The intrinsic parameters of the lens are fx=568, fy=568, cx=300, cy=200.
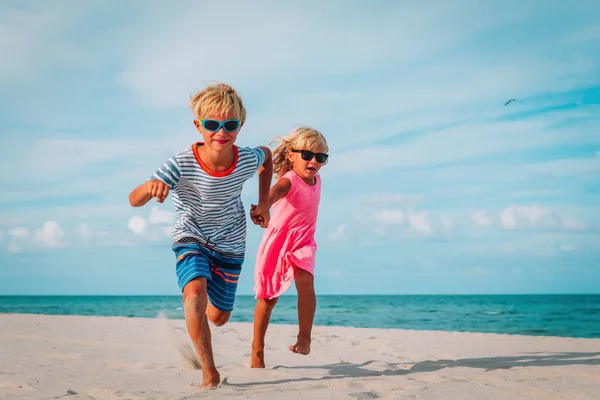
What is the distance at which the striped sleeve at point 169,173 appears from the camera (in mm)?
3574

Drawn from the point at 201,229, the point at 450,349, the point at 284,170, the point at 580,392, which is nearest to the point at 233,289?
the point at 201,229

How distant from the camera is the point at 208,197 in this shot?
3752mm

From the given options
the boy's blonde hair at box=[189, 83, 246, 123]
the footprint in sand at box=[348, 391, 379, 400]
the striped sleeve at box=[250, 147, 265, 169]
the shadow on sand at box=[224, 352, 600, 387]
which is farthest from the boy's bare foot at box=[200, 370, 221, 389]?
the boy's blonde hair at box=[189, 83, 246, 123]

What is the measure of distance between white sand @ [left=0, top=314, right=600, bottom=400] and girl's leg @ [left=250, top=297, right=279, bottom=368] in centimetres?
14

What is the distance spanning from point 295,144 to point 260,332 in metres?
1.53

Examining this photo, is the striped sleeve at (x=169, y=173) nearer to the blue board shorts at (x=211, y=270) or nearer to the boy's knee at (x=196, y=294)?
the blue board shorts at (x=211, y=270)

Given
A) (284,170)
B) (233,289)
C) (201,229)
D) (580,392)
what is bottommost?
(580,392)

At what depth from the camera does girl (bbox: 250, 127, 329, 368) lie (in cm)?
443

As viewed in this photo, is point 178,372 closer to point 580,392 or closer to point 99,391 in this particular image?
point 99,391

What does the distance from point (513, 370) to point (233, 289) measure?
7.34 ft

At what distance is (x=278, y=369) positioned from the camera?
4.38 meters

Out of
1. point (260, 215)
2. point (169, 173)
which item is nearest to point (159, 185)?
point (169, 173)

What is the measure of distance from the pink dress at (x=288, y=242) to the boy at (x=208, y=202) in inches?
19.7

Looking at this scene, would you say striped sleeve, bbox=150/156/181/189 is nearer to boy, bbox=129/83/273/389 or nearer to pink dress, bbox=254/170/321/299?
boy, bbox=129/83/273/389
